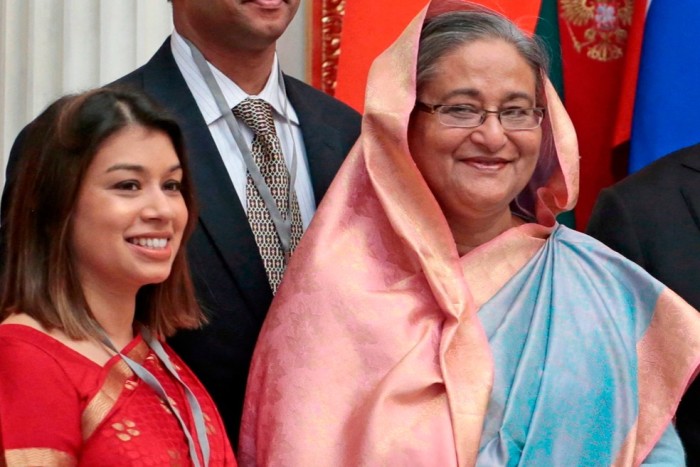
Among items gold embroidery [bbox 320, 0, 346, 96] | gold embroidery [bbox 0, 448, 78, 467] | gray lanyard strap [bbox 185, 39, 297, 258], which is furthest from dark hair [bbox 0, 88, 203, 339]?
gold embroidery [bbox 320, 0, 346, 96]

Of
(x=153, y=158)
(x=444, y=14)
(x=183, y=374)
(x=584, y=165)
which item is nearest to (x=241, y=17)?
(x=444, y=14)

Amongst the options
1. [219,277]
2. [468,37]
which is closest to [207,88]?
[219,277]

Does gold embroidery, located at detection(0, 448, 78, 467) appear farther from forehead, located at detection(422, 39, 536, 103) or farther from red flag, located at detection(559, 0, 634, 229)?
red flag, located at detection(559, 0, 634, 229)

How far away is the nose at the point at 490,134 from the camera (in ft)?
8.48

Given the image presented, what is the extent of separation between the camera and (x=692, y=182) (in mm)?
2951

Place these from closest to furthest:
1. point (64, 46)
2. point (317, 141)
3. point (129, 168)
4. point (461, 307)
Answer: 1. point (129, 168)
2. point (461, 307)
3. point (317, 141)
4. point (64, 46)

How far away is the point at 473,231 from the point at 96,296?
2.54ft

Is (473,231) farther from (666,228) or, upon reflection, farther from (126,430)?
(126,430)

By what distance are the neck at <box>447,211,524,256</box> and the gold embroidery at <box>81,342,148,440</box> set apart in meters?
0.75

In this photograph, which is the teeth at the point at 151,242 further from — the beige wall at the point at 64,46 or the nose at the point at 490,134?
the beige wall at the point at 64,46

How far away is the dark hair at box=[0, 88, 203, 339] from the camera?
2.23 metres

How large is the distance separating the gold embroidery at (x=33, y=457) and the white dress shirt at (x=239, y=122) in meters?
0.87

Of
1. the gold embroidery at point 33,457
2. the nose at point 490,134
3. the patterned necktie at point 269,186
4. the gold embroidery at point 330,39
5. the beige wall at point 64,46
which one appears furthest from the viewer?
the gold embroidery at point 330,39

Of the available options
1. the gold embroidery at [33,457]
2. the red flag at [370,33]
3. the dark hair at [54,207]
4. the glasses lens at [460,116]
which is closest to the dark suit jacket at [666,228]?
the glasses lens at [460,116]
